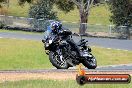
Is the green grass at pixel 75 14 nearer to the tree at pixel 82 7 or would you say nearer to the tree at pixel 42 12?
the tree at pixel 82 7

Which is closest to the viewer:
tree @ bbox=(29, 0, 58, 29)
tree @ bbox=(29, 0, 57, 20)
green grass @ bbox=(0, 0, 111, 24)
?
tree @ bbox=(29, 0, 58, 29)

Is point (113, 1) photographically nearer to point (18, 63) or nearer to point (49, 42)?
point (18, 63)

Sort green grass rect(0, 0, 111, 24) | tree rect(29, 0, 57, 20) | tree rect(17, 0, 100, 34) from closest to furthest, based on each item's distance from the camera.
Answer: tree rect(17, 0, 100, 34) < tree rect(29, 0, 57, 20) < green grass rect(0, 0, 111, 24)

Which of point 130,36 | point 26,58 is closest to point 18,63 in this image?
point 26,58

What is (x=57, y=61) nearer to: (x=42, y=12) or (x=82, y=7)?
(x=82, y=7)

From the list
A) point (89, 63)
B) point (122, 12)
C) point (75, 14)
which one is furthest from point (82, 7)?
point (89, 63)

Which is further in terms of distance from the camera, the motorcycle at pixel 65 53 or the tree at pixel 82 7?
the tree at pixel 82 7

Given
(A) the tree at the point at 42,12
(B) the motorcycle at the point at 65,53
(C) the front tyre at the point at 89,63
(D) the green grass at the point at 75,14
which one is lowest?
(D) the green grass at the point at 75,14

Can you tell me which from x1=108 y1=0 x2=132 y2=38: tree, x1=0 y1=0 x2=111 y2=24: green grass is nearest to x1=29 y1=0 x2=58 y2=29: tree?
x1=108 y1=0 x2=132 y2=38: tree

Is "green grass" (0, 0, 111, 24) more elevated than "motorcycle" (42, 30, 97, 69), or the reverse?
"motorcycle" (42, 30, 97, 69)

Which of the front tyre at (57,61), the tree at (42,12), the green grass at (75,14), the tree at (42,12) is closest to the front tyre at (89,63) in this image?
the front tyre at (57,61)

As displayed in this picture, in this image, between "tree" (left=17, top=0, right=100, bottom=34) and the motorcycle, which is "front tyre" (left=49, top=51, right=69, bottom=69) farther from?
"tree" (left=17, top=0, right=100, bottom=34)

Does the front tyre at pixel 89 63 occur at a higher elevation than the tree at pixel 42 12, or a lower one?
higher

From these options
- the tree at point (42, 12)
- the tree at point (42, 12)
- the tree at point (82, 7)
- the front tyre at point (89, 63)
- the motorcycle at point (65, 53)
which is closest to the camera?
the motorcycle at point (65, 53)
